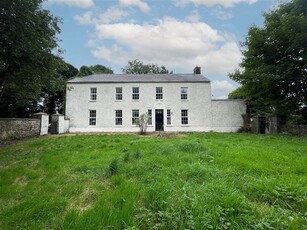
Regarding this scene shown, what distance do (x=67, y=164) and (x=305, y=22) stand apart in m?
16.3

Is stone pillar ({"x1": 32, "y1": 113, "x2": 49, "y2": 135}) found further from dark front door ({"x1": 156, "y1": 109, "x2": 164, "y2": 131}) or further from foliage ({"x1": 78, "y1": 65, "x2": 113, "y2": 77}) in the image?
foliage ({"x1": 78, "y1": 65, "x2": 113, "y2": 77})

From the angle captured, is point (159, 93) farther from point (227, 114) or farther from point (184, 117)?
point (227, 114)

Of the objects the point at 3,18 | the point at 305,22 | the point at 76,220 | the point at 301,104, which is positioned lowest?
the point at 76,220

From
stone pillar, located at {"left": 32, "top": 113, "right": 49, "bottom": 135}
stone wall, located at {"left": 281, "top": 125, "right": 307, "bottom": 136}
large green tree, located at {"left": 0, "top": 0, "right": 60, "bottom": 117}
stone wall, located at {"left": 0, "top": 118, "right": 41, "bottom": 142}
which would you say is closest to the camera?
large green tree, located at {"left": 0, "top": 0, "right": 60, "bottom": 117}

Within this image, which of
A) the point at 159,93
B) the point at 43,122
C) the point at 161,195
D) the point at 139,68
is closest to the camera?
the point at 161,195

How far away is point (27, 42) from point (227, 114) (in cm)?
2107

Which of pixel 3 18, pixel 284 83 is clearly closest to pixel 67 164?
pixel 3 18

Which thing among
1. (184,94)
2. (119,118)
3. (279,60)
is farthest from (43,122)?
(279,60)

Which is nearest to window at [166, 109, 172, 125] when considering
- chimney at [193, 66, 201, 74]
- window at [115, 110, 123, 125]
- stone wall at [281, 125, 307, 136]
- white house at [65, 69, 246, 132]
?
white house at [65, 69, 246, 132]

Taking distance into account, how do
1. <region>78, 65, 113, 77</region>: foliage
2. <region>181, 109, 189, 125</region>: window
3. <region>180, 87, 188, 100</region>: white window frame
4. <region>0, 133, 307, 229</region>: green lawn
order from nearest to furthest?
<region>0, 133, 307, 229</region>: green lawn, <region>181, 109, 189, 125</region>: window, <region>180, 87, 188, 100</region>: white window frame, <region>78, 65, 113, 77</region>: foliage

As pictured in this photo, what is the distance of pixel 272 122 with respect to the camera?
21.2 metres

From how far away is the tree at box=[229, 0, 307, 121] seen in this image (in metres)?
16.8

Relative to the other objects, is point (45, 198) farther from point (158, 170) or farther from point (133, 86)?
point (133, 86)

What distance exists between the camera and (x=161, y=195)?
4254 millimetres
